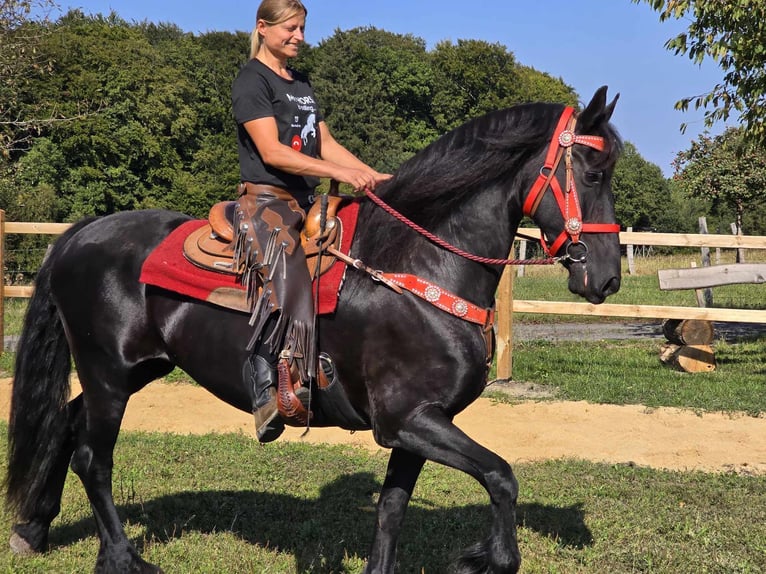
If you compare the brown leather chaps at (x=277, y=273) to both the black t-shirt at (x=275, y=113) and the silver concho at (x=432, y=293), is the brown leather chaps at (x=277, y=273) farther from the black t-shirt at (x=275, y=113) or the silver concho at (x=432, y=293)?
the silver concho at (x=432, y=293)

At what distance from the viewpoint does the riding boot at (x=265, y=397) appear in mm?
3693

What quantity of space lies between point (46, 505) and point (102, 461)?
2.01 ft

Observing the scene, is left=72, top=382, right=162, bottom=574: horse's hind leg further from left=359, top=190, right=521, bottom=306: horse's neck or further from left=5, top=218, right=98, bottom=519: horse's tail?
left=359, top=190, right=521, bottom=306: horse's neck

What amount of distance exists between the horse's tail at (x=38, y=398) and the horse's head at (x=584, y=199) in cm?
303

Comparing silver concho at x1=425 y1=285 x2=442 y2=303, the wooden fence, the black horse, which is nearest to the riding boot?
the black horse

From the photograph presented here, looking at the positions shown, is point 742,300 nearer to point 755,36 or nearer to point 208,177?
point 755,36

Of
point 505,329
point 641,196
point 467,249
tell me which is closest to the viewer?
point 467,249

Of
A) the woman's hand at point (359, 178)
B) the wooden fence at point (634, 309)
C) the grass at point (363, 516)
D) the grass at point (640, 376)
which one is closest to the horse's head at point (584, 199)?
the woman's hand at point (359, 178)

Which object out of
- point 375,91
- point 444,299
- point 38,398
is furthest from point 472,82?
point 444,299

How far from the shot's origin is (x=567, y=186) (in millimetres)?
3344

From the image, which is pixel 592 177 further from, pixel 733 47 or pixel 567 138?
pixel 733 47

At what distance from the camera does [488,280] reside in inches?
140

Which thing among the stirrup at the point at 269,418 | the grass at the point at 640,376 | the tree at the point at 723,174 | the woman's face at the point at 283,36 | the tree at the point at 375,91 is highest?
the tree at the point at 375,91

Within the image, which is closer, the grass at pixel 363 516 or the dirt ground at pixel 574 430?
the grass at pixel 363 516
